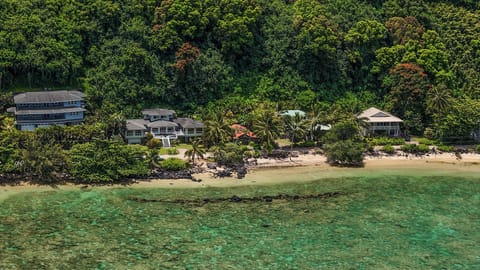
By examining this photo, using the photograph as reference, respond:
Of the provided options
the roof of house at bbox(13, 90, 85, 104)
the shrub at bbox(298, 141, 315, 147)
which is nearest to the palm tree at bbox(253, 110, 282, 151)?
the shrub at bbox(298, 141, 315, 147)

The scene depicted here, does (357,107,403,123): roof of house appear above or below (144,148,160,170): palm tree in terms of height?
above

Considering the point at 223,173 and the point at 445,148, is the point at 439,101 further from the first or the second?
the point at 223,173

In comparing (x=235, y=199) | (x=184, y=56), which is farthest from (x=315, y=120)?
(x=184, y=56)

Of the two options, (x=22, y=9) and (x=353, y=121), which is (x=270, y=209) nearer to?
(x=353, y=121)

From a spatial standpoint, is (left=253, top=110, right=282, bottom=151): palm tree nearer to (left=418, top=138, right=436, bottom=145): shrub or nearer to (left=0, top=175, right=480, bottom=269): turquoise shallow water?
(left=0, top=175, right=480, bottom=269): turquoise shallow water

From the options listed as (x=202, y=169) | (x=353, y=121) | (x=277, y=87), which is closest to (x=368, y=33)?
(x=277, y=87)
